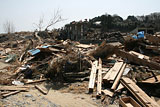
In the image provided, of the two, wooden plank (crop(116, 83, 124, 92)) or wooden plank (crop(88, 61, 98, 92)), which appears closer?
wooden plank (crop(116, 83, 124, 92))

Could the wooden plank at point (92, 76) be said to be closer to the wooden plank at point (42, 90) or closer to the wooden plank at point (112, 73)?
the wooden plank at point (112, 73)

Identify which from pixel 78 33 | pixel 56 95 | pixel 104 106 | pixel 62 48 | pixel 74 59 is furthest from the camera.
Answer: pixel 78 33

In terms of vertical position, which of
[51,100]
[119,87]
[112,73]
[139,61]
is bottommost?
[51,100]

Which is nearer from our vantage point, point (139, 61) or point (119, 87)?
point (119, 87)

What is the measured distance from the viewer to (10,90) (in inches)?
200

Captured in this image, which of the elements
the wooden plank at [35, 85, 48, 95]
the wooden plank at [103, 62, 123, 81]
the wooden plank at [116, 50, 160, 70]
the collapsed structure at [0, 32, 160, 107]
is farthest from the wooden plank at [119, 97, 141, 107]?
the wooden plank at [116, 50, 160, 70]

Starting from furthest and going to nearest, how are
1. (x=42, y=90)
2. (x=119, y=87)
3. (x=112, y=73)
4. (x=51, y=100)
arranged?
(x=112, y=73), (x=42, y=90), (x=119, y=87), (x=51, y=100)

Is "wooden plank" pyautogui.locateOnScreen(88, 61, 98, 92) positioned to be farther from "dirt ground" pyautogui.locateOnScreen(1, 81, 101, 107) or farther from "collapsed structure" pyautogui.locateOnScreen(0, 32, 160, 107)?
"dirt ground" pyautogui.locateOnScreen(1, 81, 101, 107)

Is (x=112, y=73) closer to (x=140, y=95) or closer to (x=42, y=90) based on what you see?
(x=140, y=95)

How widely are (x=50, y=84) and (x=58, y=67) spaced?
76 cm

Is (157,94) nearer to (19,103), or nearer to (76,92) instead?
(76,92)

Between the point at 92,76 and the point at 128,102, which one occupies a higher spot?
the point at 92,76

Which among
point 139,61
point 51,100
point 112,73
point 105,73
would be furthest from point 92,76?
point 139,61

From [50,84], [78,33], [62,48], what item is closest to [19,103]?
[50,84]
